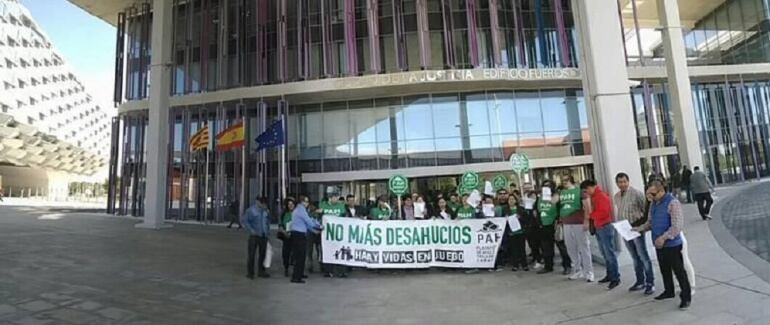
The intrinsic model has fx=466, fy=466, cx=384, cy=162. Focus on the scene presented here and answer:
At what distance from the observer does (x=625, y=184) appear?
7020 millimetres

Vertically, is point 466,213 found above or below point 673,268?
above

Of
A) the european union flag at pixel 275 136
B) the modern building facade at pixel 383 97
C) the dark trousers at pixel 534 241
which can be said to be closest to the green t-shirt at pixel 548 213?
the dark trousers at pixel 534 241

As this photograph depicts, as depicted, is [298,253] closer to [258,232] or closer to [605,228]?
[258,232]

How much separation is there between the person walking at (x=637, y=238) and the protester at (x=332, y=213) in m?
5.27

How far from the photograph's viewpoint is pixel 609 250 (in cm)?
734

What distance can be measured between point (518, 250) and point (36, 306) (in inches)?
318

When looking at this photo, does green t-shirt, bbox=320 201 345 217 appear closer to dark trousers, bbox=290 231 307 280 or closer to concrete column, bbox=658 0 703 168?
dark trousers, bbox=290 231 307 280

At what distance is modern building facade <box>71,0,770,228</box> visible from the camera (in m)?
23.0

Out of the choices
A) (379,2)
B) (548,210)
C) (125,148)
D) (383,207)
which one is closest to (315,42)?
(379,2)

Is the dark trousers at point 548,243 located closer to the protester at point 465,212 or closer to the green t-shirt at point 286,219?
the protester at point 465,212

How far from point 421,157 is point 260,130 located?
28.4 ft

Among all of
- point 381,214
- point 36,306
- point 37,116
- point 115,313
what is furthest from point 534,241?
point 37,116

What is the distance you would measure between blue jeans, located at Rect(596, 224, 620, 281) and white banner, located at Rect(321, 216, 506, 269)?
7.34ft

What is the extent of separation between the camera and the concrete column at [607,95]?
962 cm
